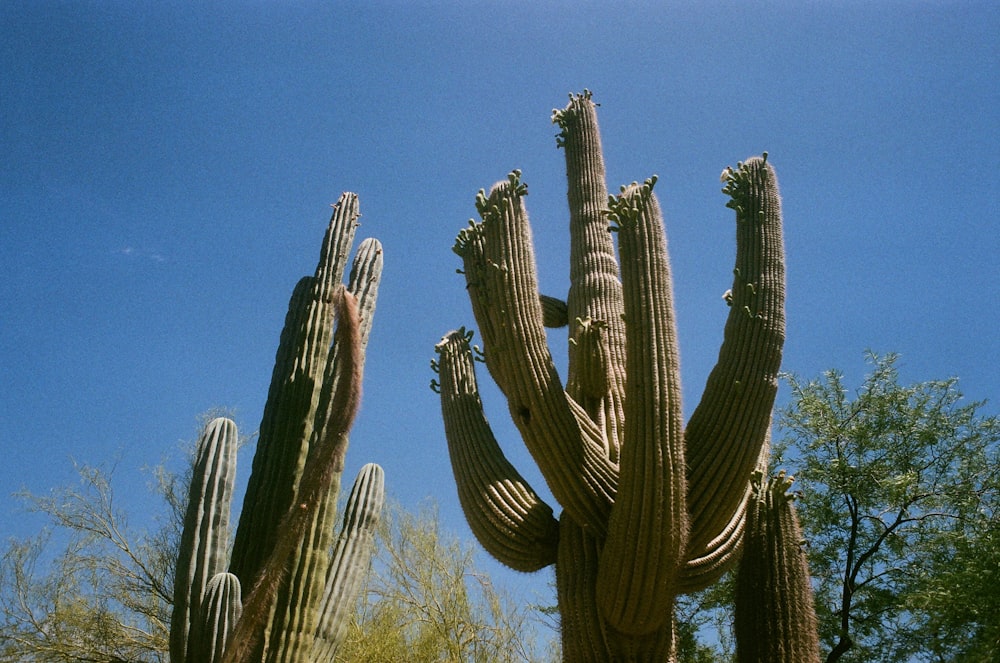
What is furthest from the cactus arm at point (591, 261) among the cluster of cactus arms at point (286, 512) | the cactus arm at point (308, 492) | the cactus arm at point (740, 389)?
the cactus arm at point (308, 492)

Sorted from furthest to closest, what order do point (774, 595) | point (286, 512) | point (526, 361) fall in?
point (526, 361), point (286, 512), point (774, 595)

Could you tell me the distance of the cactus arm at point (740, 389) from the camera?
15.9ft

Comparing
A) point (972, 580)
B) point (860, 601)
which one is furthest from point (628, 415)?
point (860, 601)

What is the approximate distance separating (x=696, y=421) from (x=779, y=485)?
1.30 meters

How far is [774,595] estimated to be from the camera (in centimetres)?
351

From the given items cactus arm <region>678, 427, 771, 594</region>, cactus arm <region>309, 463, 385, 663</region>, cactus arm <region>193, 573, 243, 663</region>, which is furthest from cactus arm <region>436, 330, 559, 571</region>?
cactus arm <region>193, 573, 243, 663</region>

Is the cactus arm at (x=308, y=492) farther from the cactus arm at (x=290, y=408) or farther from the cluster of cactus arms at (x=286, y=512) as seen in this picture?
the cactus arm at (x=290, y=408)

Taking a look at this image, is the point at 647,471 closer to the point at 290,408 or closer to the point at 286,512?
the point at 286,512

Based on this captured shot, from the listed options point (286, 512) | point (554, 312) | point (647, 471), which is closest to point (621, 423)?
point (647, 471)

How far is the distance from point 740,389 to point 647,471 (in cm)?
89

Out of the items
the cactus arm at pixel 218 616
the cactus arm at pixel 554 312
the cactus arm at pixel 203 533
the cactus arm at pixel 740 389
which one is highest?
the cactus arm at pixel 554 312

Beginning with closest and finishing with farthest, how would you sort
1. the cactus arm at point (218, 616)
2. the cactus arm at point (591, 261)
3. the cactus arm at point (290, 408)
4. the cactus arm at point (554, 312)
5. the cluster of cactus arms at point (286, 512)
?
the cactus arm at point (218, 616)
the cluster of cactus arms at point (286, 512)
the cactus arm at point (290, 408)
the cactus arm at point (591, 261)
the cactus arm at point (554, 312)

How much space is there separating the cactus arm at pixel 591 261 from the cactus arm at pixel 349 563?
146 cm

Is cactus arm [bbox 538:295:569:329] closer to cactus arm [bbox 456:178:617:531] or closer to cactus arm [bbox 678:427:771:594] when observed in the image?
cactus arm [bbox 456:178:617:531]
